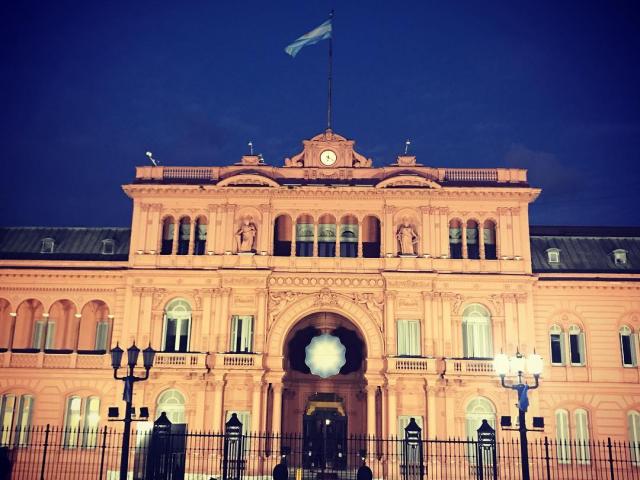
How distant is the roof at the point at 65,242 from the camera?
45812 millimetres

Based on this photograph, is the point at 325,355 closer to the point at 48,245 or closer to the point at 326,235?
the point at 326,235

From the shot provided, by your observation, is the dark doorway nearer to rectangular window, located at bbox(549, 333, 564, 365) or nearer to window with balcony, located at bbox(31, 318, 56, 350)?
rectangular window, located at bbox(549, 333, 564, 365)

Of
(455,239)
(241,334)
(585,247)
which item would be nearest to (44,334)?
(241,334)

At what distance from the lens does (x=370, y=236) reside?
45.3m

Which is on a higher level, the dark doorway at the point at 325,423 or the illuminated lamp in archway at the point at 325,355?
the illuminated lamp in archway at the point at 325,355

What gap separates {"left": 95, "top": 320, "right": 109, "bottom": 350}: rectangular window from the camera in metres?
43.9

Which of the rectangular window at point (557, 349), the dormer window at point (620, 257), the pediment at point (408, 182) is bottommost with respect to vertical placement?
the rectangular window at point (557, 349)

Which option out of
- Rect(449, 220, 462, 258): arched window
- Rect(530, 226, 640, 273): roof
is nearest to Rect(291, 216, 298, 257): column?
Rect(449, 220, 462, 258): arched window

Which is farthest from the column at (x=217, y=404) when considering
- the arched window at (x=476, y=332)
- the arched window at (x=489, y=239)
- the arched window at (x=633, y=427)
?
the arched window at (x=633, y=427)

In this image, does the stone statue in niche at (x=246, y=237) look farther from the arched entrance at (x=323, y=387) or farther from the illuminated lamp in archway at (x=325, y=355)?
the illuminated lamp in archway at (x=325, y=355)

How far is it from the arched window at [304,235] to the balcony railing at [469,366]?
12129 millimetres

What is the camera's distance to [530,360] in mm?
22938

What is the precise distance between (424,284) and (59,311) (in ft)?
84.5

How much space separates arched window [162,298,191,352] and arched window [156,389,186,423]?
2.84 metres
